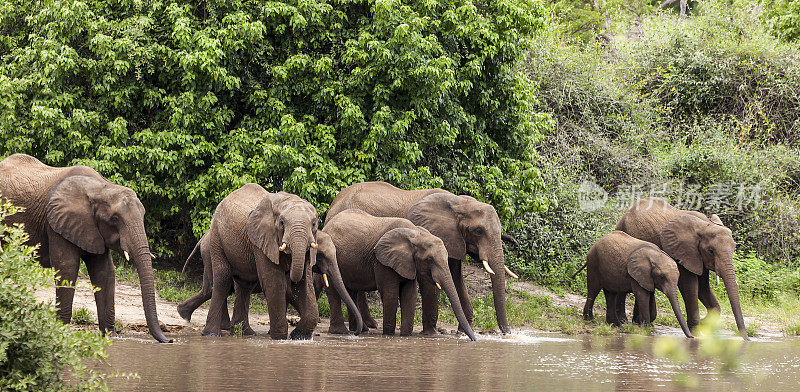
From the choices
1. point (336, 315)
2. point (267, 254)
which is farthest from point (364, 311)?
point (267, 254)

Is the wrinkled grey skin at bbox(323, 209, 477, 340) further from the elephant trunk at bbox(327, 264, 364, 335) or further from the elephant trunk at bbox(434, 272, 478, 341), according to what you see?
the elephant trunk at bbox(327, 264, 364, 335)

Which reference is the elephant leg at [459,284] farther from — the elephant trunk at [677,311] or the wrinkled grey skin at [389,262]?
the elephant trunk at [677,311]

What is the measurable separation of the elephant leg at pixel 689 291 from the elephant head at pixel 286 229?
7.67m

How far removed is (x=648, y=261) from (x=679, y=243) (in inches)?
59.5

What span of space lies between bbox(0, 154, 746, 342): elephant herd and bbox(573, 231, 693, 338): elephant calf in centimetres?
2

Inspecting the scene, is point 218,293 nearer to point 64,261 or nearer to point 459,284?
point 64,261

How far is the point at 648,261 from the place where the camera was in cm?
1617

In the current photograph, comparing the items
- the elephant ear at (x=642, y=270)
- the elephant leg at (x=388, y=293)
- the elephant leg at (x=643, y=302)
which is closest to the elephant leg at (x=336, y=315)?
the elephant leg at (x=388, y=293)

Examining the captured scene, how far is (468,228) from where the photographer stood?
15.1 metres

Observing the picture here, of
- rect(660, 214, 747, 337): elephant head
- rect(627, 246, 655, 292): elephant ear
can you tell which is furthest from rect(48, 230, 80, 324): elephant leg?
rect(660, 214, 747, 337): elephant head

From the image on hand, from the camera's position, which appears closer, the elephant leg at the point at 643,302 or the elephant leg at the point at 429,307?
the elephant leg at the point at 429,307

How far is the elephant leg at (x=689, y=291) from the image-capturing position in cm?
1664

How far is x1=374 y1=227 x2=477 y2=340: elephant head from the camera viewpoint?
1384 centimetres

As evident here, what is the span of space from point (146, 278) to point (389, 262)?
3.83m
